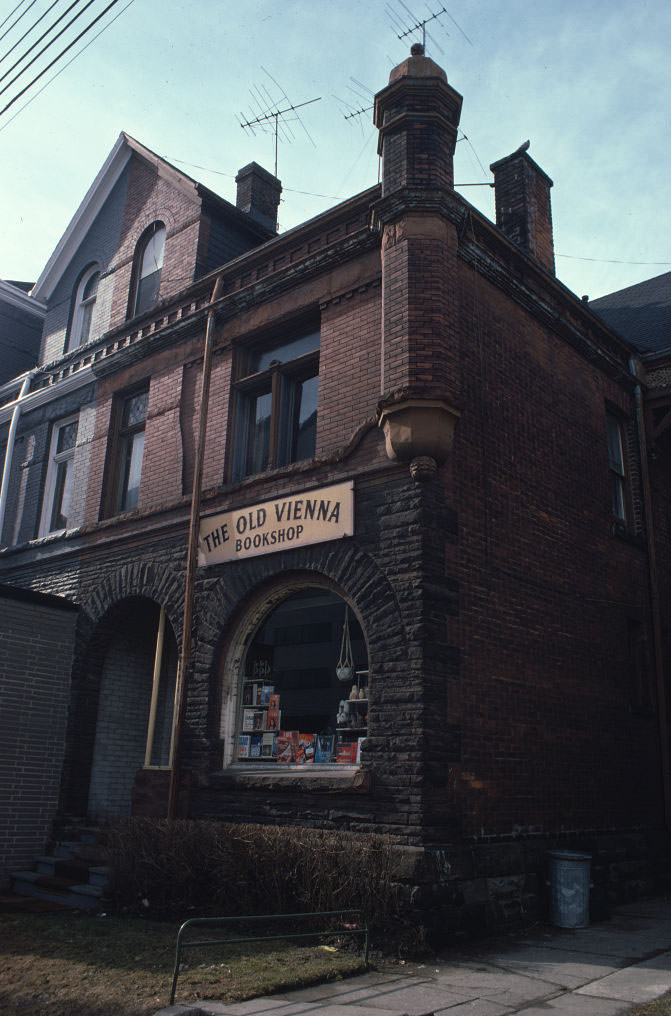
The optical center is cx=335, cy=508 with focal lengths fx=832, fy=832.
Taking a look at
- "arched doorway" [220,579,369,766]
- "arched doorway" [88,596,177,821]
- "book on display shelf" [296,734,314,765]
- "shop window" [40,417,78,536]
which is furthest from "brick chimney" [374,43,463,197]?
"shop window" [40,417,78,536]

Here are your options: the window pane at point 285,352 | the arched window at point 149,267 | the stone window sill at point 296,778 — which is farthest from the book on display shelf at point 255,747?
the arched window at point 149,267

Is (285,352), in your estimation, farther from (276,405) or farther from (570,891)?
(570,891)

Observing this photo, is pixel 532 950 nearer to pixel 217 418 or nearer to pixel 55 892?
pixel 55 892

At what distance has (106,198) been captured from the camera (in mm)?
17438

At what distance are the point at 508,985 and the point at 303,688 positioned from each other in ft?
52.7

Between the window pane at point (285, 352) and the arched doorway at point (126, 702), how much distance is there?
413 centimetres

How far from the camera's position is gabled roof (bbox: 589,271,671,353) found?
15922 millimetres

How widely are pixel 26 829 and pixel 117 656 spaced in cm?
290

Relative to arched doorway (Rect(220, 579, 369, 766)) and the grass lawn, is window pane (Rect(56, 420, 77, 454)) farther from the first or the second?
the grass lawn

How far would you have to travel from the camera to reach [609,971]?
7004 mm

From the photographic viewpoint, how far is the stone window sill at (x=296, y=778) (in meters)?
8.80

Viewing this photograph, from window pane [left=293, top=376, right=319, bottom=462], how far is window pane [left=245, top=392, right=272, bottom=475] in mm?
542

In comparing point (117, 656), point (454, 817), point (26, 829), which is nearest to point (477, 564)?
point (454, 817)

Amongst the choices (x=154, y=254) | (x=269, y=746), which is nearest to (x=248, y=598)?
(x=269, y=746)
